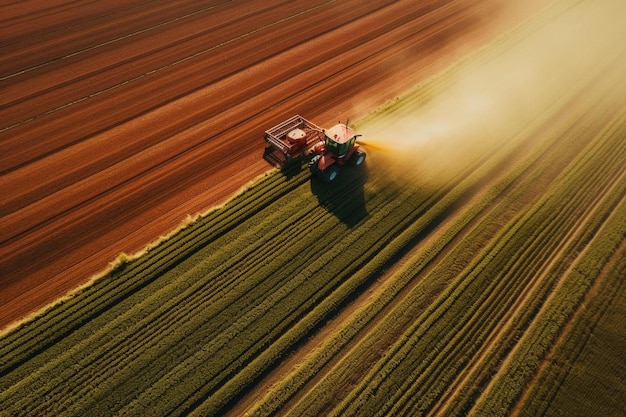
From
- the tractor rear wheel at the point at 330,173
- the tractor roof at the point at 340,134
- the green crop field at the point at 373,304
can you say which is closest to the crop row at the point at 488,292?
the green crop field at the point at 373,304

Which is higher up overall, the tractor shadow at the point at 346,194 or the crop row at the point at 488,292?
the tractor shadow at the point at 346,194

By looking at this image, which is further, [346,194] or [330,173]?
[346,194]

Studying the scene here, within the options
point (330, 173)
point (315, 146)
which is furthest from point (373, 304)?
point (315, 146)

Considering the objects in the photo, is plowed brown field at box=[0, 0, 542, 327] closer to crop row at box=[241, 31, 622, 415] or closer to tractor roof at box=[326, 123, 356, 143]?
tractor roof at box=[326, 123, 356, 143]

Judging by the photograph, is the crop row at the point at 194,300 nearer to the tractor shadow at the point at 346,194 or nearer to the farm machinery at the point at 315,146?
the tractor shadow at the point at 346,194

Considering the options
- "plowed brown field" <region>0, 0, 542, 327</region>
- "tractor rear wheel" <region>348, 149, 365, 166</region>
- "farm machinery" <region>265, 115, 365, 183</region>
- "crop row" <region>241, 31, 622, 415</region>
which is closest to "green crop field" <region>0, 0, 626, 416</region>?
"crop row" <region>241, 31, 622, 415</region>

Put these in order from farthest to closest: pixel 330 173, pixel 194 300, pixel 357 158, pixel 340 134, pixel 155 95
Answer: pixel 155 95 → pixel 357 158 → pixel 330 173 → pixel 340 134 → pixel 194 300

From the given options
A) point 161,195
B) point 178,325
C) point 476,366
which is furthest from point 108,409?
point 476,366

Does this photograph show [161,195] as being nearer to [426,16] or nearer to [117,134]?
[117,134]

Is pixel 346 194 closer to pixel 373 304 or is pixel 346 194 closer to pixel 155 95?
pixel 373 304
